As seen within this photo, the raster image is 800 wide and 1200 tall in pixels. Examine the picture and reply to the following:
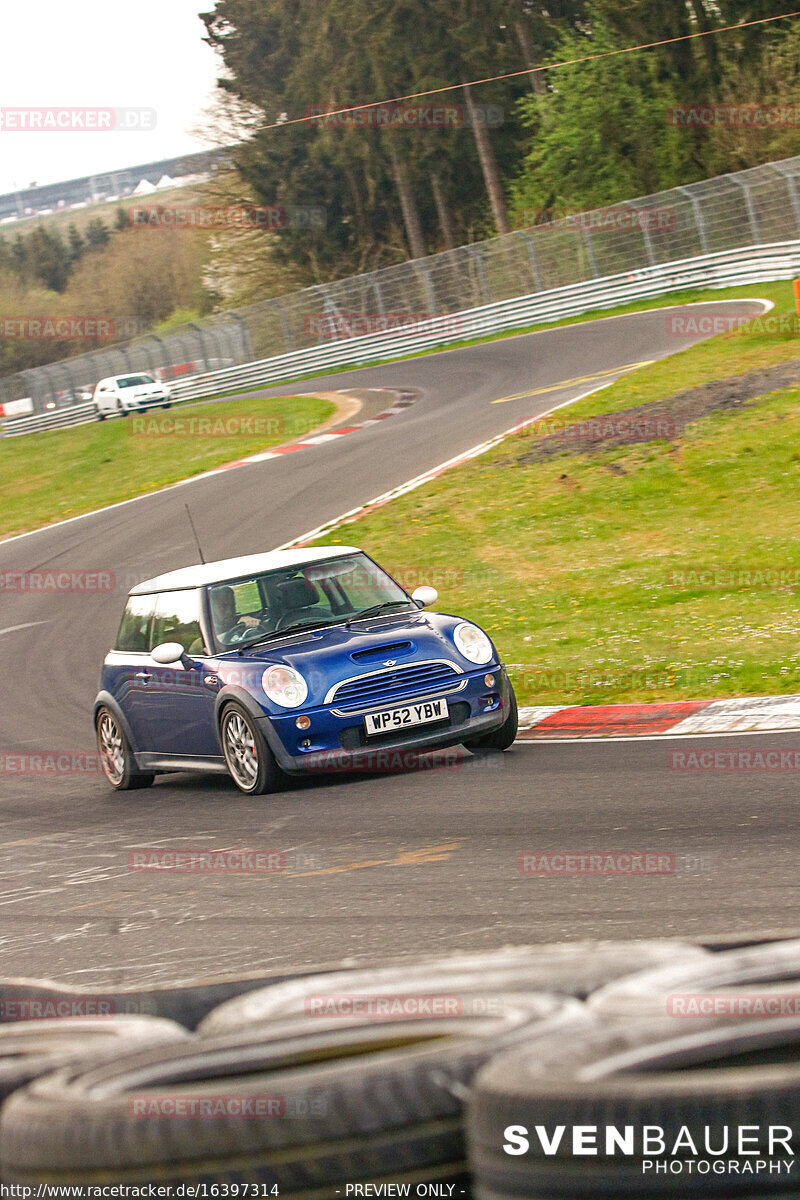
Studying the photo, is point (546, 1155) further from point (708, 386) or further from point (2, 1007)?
point (708, 386)

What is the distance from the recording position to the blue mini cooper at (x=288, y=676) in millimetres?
9148

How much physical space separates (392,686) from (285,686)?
70 centimetres

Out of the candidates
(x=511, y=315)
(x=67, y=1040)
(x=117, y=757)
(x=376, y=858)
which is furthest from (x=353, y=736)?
(x=511, y=315)

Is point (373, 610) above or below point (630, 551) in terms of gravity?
above

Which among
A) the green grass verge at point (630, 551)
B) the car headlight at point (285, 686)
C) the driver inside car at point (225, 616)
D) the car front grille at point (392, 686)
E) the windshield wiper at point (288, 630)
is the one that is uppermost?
the driver inside car at point (225, 616)

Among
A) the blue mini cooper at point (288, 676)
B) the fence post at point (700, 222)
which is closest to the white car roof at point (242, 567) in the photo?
the blue mini cooper at point (288, 676)

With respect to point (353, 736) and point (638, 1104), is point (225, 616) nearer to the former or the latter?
point (353, 736)

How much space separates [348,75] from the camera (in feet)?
184

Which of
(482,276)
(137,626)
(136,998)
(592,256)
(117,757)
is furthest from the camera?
(482,276)

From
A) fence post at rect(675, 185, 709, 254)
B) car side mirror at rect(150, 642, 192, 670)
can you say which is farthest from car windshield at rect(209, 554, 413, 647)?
fence post at rect(675, 185, 709, 254)

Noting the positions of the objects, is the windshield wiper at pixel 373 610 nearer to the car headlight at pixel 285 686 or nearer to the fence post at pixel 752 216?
the car headlight at pixel 285 686

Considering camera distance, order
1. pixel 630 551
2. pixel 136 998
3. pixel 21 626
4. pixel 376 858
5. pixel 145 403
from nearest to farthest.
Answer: pixel 136 998 < pixel 376 858 < pixel 630 551 < pixel 21 626 < pixel 145 403

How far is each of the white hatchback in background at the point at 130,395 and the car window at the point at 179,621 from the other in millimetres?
35711

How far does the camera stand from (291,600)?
10.1 m
